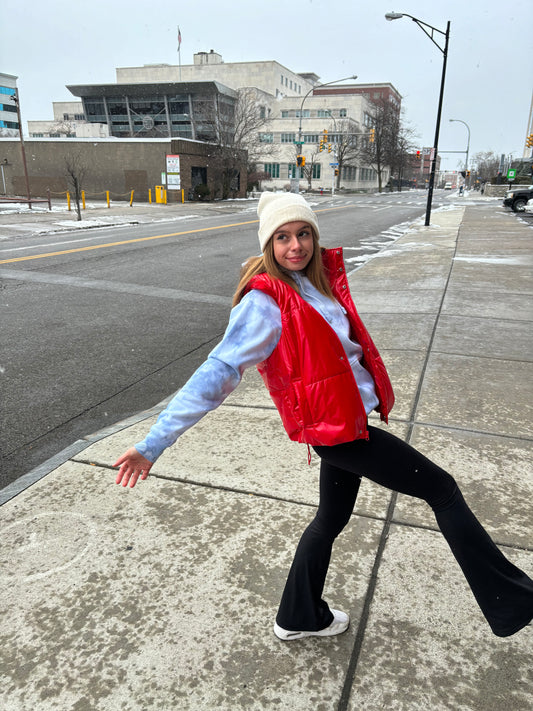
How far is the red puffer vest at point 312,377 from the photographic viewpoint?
172cm

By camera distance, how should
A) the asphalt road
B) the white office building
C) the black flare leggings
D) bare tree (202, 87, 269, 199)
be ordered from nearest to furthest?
the black flare leggings, the asphalt road, bare tree (202, 87, 269, 199), the white office building

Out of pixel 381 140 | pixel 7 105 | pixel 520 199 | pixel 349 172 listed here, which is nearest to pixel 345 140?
pixel 349 172

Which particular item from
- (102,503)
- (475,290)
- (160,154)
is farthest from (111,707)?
(160,154)

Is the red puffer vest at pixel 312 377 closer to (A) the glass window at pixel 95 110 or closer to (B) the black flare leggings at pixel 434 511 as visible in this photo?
(B) the black flare leggings at pixel 434 511

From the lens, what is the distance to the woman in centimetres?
172

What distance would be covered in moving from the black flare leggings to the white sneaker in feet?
0.32

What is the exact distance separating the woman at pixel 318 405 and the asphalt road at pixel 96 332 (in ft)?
7.06

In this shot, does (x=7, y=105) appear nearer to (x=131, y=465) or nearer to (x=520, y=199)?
(x=520, y=199)

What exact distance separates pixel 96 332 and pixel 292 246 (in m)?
5.00

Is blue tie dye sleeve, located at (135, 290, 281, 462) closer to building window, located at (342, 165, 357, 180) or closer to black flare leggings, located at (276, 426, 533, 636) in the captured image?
black flare leggings, located at (276, 426, 533, 636)

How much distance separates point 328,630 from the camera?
6.76 feet

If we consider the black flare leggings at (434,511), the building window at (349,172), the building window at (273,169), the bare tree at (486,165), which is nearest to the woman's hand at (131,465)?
the black flare leggings at (434,511)

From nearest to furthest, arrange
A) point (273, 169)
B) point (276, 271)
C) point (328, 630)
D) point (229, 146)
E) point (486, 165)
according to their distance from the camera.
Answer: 1. point (276, 271)
2. point (328, 630)
3. point (229, 146)
4. point (273, 169)
5. point (486, 165)

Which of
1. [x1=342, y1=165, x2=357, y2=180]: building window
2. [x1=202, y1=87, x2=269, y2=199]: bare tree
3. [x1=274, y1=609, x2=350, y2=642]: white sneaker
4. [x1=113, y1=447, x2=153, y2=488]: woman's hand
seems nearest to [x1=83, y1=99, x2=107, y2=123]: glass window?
[x1=202, y1=87, x2=269, y2=199]: bare tree
